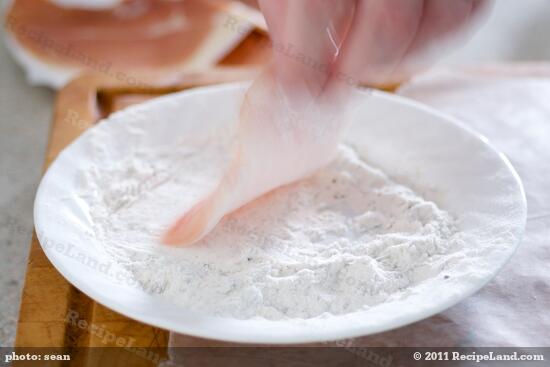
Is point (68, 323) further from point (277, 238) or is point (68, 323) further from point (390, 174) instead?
point (390, 174)

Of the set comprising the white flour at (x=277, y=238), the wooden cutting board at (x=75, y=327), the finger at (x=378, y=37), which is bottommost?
the wooden cutting board at (x=75, y=327)

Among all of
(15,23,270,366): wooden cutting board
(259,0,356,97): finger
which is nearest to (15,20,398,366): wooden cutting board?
(15,23,270,366): wooden cutting board

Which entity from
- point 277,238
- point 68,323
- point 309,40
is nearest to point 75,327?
point 68,323

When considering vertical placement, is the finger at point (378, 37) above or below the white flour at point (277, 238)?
above

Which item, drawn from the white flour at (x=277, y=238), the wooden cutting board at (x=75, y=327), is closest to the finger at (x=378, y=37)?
the white flour at (x=277, y=238)

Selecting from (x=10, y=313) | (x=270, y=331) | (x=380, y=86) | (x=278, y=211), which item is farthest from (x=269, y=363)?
(x=380, y=86)

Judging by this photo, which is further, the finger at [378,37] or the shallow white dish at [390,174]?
the finger at [378,37]

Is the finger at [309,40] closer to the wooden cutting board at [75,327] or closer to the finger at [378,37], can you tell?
the finger at [378,37]
